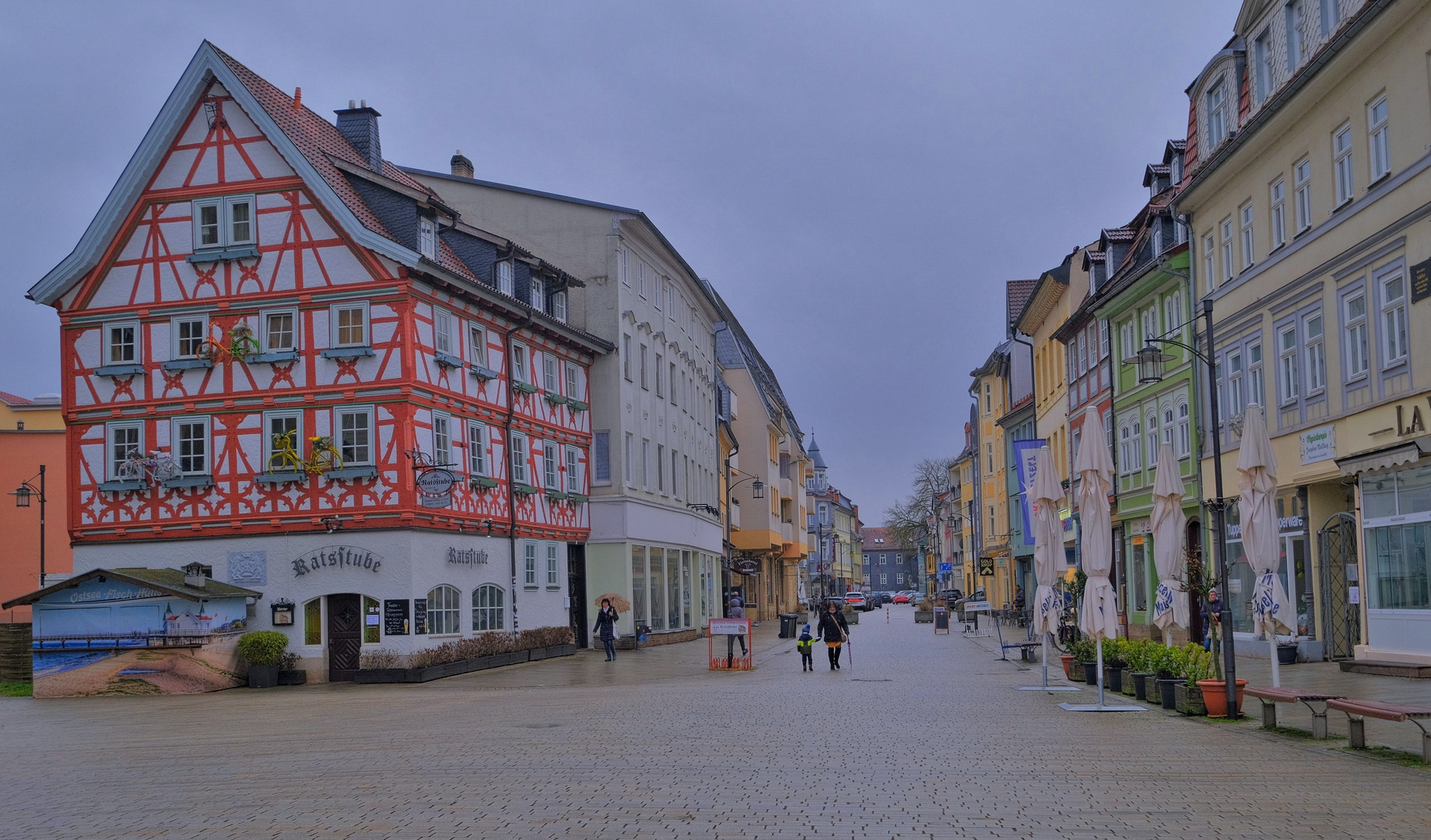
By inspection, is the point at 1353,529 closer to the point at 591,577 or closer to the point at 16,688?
the point at 591,577

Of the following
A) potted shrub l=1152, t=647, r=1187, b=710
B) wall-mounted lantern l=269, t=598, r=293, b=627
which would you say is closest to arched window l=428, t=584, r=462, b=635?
wall-mounted lantern l=269, t=598, r=293, b=627

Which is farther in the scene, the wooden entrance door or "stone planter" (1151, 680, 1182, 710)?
the wooden entrance door

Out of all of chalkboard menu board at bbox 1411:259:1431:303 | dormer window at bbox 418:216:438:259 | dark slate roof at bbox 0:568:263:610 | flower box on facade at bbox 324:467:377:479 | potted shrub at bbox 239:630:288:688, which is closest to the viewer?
chalkboard menu board at bbox 1411:259:1431:303

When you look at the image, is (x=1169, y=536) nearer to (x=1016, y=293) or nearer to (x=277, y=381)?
(x=277, y=381)

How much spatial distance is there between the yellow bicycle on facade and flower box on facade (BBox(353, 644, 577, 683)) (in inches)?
172

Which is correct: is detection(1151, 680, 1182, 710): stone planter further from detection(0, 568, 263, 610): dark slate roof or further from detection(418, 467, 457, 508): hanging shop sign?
detection(0, 568, 263, 610): dark slate roof

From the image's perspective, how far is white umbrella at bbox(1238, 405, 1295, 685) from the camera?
18.0 m

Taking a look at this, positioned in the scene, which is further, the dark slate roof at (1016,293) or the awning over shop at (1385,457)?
the dark slate roof at (1016,293)

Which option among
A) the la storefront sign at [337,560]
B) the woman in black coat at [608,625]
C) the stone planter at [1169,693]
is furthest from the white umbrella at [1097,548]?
the woman in black coat at [608,625]

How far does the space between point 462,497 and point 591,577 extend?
1032cm

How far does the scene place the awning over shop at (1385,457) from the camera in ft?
73.0

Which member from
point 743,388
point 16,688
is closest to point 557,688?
point 16,688

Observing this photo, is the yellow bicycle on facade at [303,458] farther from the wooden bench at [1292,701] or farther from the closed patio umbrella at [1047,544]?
the wooden bench at [1292,701]

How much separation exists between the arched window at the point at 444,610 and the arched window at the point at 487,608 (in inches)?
36.5
